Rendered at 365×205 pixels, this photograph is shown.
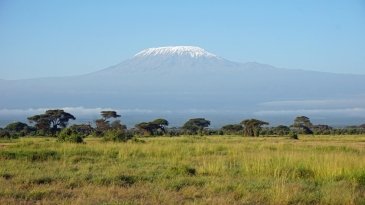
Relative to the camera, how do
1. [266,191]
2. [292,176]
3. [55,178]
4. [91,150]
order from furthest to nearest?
[91,150] < [292,176] < [55,178] < [266,191]

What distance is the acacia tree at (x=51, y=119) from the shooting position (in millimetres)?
52844

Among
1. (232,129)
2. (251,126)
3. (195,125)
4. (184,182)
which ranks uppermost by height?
(195,125)

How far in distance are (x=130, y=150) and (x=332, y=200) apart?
1105cm

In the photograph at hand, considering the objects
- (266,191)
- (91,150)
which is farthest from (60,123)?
(266,191)

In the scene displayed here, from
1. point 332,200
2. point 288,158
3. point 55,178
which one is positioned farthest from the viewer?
point 288,158

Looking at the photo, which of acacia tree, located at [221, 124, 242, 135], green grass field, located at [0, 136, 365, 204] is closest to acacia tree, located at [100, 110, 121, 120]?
acacia tree, located at [221, 124, 242, 135]

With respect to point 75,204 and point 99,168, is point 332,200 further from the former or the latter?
point 99,168

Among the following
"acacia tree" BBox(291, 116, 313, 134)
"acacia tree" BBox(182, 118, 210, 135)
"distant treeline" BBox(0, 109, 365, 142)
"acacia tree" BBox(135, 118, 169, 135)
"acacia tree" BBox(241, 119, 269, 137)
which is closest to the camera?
"distant treeline" BBox(0, 109, 365, 142)

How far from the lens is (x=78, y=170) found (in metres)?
12.6

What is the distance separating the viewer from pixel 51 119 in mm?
53312

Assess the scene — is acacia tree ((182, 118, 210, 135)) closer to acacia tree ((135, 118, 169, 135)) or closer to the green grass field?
acacia tree ((135, 118, 169, 135))

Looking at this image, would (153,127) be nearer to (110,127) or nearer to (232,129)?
(110,127)

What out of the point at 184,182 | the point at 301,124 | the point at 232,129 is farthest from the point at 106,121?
the point at 184,182

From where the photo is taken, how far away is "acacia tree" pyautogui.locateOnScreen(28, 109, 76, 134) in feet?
173
